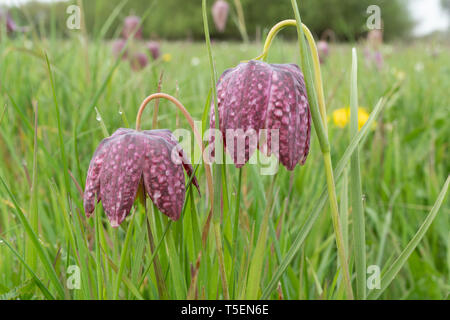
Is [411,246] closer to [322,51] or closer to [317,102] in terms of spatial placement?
[317,102]

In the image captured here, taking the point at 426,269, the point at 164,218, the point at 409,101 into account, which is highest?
the point at 409,101

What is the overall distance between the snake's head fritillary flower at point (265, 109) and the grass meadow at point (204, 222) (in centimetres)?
6

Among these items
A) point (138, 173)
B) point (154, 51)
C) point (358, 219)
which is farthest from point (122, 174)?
point (154, 51)

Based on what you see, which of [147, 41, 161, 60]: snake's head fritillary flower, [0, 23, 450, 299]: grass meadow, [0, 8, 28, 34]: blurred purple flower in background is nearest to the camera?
[0, 23, 450, 299]: grass meadow

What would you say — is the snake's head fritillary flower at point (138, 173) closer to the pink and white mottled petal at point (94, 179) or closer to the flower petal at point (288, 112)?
the pink and white mottled petal at point (94, 179)

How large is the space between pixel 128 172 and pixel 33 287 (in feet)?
1.06

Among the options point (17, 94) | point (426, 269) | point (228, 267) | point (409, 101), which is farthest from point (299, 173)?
point (409, 101)

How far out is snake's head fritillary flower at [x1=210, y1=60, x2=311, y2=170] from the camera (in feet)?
1.48

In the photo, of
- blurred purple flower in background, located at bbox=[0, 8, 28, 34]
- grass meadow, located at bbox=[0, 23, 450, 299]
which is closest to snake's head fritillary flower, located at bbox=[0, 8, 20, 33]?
blurred purple flower in background, located at bbox=[0, 8, 28, 34]

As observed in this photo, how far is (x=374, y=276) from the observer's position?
0.57 m

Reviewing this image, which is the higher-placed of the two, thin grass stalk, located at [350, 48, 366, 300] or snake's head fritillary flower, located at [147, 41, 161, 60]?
snake's head fritillary flower, located at [147, 41, 161, 60]

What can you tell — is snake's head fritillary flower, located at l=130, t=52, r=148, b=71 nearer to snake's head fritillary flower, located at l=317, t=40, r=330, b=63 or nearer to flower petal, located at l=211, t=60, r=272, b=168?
snake's head fritillary flower, located at l=317, t=40, r=330, b=63

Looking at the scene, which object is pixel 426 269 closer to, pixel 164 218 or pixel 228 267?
pixel 228 267

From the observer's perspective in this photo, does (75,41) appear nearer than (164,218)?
No
